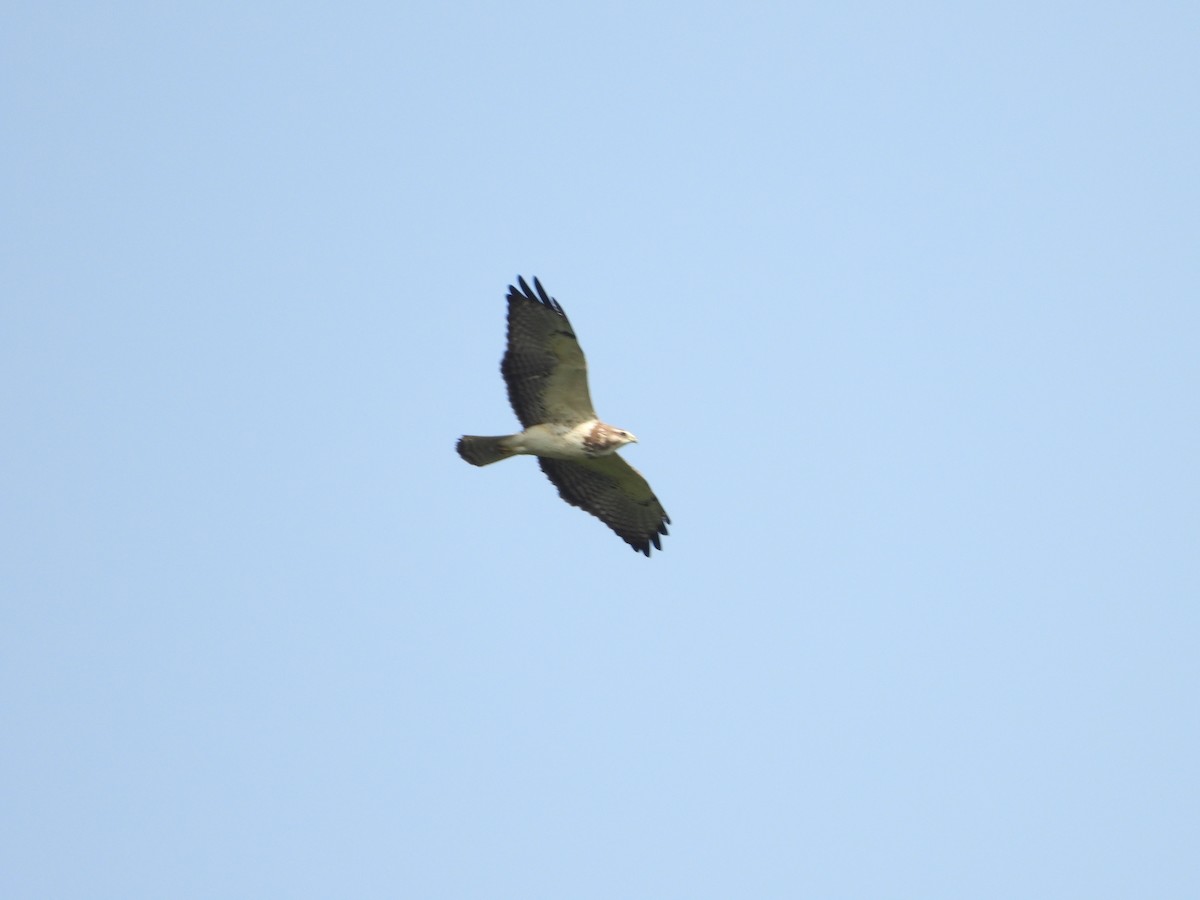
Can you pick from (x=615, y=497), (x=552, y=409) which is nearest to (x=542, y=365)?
(x=552, y=409)

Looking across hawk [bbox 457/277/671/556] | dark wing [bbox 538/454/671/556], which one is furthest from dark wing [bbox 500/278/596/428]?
dark wing [bbox 538/454/671/556]

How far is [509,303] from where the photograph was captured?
571 inches

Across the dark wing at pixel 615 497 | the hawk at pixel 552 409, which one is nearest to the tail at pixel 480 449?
the hawk at pixel 552 409

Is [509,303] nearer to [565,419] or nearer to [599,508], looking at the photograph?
[565,419]

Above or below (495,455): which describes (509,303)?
above

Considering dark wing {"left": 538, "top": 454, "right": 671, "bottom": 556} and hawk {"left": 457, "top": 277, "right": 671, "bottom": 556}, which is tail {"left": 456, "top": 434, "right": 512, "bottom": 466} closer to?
hawk {"left": 457, "top": 277, "right": 671, "bottom": 556}

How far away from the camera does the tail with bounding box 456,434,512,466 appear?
1495cm

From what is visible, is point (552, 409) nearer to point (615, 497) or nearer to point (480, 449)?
point (480, 449)

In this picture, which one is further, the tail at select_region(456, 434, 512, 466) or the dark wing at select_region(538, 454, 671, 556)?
the dark wing at select_region(538, 454, 671, 556)

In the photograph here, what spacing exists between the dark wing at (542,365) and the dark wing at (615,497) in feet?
2.42

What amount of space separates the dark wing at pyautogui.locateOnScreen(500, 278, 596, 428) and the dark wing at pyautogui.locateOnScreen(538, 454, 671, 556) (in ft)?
2.42

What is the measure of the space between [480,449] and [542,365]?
3.42ft

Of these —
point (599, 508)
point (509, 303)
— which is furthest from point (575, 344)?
point (599, 508)

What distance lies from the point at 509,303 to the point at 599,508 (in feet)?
8.61
